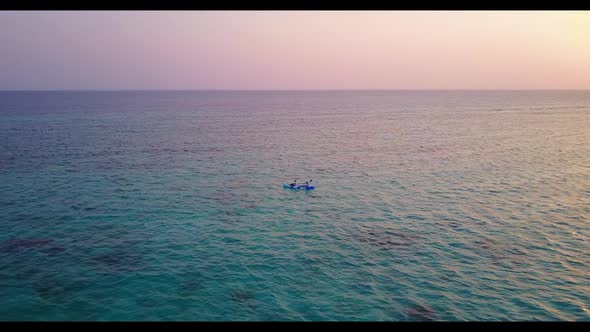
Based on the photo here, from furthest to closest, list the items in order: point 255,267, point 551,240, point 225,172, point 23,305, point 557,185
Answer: point 225,172 < point 557,185 < point 551,240 < point 255,267 < point 23,305

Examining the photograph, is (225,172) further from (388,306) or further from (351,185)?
(388,306)

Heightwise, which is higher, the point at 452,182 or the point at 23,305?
the point at 452,182

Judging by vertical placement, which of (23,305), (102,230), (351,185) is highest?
(351,185)

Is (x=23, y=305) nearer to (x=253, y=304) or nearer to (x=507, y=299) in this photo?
(x=253, y=304)

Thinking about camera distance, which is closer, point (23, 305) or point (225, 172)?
point (23, 305)
